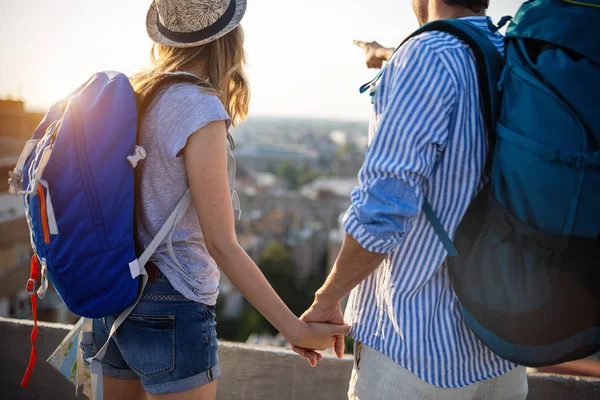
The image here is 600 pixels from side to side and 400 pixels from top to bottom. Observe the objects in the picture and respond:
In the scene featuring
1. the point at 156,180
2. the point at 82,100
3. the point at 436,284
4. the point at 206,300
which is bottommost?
the point at 206,300

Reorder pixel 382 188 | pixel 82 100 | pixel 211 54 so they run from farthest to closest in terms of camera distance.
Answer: pixel 211 54 → pixel 82 100 → pixel 382 188

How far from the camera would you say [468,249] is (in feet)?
3.61

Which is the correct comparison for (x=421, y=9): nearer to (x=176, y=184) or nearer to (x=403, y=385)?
(x=176, y=184)

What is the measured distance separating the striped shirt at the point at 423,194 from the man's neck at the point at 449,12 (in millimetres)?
46

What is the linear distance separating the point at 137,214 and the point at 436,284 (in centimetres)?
67

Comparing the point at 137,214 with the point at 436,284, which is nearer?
the point at 436,284

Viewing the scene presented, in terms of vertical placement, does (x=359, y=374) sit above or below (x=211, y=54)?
below

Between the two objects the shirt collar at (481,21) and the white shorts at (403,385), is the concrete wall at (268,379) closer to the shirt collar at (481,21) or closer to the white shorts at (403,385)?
the white shorts at (403,385)

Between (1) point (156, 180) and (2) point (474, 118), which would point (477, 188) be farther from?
(1) point (156, 180)

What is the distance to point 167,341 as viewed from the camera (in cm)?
123

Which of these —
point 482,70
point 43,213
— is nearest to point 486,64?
point 482,70

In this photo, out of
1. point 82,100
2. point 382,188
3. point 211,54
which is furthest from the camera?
point 211,54

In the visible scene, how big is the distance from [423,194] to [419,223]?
0.06 meters

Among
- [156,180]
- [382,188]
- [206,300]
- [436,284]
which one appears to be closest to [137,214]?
[156,180]
